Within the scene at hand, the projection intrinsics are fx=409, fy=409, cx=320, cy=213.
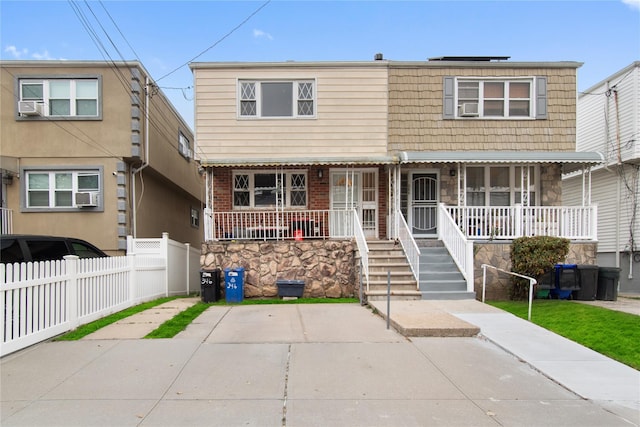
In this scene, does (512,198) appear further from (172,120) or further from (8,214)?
(8,214)

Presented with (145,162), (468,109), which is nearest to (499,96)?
(468,109)

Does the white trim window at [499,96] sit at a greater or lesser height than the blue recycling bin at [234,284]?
greater

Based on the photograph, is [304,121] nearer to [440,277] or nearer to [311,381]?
[440,277]

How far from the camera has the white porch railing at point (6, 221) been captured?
1195 cm

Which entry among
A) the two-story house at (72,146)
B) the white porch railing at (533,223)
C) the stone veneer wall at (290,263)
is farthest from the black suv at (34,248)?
the white porch railing at (533,223)

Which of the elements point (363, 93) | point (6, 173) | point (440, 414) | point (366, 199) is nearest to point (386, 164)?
point (366, 199)

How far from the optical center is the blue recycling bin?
1048cm

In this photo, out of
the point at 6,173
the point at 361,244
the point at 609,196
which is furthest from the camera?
the point at 609,196

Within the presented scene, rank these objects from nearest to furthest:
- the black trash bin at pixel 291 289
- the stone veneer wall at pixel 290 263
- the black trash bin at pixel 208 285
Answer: the black trash bin at pixel 208 285 < the black trash bin at pixel 291 289 < the stone veneer wall at pixel 290 263

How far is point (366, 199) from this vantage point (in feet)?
42.0

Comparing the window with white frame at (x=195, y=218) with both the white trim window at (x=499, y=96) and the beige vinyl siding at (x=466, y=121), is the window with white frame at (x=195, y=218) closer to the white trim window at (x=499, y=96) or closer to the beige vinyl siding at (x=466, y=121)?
the beige vinyl siding at (x=466, y=121)

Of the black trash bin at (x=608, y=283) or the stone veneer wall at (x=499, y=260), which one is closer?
the black trash bin at (x=608, y=283)

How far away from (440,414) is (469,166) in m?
10.1

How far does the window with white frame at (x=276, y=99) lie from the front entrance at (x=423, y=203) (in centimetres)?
388
